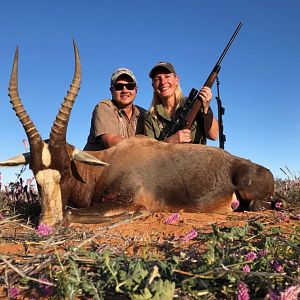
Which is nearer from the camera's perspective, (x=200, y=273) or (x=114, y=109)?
(x=200, y=273)

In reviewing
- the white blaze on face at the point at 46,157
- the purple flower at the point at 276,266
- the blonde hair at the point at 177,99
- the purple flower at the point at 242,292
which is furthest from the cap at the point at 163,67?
the purple flower at the point at 242,292

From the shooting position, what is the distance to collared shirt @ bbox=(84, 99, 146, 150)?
7.20 m

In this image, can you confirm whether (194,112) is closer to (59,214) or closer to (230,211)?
(230,211)

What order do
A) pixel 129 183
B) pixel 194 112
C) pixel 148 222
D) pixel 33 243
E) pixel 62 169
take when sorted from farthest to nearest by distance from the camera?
pixel 194 112 → pixel 129 183 → pixel 62 169 → pixel 148 222 → pixel 33 243

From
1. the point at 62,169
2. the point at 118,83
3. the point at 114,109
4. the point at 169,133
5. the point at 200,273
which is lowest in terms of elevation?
the point at 200,273

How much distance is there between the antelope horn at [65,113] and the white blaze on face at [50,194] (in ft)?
1.38

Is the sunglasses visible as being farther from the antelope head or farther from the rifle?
the antelope head

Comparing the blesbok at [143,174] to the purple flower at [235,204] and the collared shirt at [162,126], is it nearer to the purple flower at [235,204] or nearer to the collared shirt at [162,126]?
the purple flower at [235,204]

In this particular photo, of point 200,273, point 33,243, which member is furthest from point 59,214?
point 200,273

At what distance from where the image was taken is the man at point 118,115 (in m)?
7.20

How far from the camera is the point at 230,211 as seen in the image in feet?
19.1

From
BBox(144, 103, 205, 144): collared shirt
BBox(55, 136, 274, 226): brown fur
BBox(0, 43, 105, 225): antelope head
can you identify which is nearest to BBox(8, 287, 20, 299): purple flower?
BBox(0, 43, 105, 225): antelope head

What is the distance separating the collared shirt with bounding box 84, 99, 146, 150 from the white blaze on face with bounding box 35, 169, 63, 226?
229 centimetres

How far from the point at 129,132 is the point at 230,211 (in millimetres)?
2785
